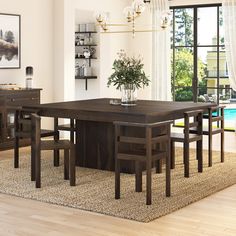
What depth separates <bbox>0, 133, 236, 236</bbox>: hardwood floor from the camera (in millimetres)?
4551

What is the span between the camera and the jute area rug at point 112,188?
5.23m

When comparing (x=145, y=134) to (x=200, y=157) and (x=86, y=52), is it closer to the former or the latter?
(x=200, y=157)

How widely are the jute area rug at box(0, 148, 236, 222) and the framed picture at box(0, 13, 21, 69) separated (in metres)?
2.08

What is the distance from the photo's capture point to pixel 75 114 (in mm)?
6484

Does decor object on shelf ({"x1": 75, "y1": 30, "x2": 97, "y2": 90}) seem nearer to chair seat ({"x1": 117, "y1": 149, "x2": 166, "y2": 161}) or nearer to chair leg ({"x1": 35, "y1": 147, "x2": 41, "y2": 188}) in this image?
chair leg ({"x1": 35, "y1": 147, "x2": 41, "y2": 188})

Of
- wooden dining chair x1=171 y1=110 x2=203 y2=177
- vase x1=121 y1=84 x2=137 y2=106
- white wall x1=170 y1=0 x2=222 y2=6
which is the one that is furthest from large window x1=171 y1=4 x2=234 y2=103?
vase x1=121 y1=84 x2=137 y2=106

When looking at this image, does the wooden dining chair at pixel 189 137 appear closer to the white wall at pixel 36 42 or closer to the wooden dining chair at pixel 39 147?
the wooden dining chair at pixel 39 147

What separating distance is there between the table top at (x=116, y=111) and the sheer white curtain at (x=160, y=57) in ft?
13.2

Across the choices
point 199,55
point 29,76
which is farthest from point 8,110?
point 199,55

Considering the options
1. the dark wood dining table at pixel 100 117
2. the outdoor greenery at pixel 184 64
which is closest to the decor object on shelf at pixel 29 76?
the dark wood dining table at pixel 100 117

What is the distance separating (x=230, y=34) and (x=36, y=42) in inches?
137

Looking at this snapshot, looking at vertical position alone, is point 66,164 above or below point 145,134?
below

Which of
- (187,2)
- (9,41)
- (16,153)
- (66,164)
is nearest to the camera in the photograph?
(66,164)

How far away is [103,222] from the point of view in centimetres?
481
